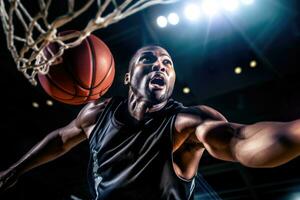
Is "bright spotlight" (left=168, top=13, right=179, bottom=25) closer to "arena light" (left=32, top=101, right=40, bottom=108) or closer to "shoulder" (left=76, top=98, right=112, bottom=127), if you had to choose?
"shoulder" (left=76, top=98, right=112, bottom=127)

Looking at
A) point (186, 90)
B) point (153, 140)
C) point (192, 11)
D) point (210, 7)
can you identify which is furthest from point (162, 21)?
point (153, 140)

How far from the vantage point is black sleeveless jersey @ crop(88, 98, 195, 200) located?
54.6 inches

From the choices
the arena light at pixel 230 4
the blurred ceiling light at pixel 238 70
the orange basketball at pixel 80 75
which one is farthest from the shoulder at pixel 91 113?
the blurred ceiling light at pixel 238 70

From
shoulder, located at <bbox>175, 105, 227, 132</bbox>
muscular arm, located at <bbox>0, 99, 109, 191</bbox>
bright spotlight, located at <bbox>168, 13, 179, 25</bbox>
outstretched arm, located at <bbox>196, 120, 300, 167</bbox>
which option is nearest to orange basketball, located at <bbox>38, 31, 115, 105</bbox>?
muscular arm, located at <bbox>0, 99, 109, 191</bbox>

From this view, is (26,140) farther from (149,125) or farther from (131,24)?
(149,125)

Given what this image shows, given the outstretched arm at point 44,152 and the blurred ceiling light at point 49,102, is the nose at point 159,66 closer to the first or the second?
the outstretched arm at point 44,152

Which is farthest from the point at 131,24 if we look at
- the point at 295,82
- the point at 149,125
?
the point at 149,125

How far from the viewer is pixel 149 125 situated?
155 centimetres

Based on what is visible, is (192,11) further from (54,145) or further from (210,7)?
(54,145)

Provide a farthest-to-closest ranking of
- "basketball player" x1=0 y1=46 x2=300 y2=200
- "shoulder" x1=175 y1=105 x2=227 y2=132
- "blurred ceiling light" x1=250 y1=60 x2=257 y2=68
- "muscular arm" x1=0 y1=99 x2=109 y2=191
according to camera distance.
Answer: "blurred ceiling light" x1=250 y1=60 x2=257 y2=68
"muscular arm" x1=0 y1=99 x2=109 y2=191
"shoulder" x1=175 y1=105 x2=227 y2=132
"basketball player" x1=0 y1=46 x2=300 y2=200

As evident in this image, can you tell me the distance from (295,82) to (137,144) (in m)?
2.55

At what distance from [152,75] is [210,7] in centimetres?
176

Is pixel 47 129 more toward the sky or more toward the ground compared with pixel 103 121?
more toward the ground

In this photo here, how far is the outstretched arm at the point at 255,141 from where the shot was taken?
0.91 meters
